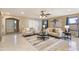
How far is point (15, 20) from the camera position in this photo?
243cm

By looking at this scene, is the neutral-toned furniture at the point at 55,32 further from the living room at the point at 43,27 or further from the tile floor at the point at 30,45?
the tile floor at the point at 30,45

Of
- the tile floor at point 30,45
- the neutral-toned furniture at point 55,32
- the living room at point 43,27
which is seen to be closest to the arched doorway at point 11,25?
the living room at point 43,27

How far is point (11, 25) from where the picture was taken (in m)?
2.47

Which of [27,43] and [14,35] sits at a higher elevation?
[14,35]

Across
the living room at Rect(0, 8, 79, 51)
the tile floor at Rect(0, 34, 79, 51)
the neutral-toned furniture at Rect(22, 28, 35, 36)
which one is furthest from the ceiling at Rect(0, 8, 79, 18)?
the tile floor at Rect(0, 34, 79, 51)

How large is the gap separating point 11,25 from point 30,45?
692 mm

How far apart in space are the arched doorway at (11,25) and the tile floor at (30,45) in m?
0.13

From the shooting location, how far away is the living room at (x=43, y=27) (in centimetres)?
235

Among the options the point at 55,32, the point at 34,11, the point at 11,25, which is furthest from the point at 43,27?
A: the point at 11,25
